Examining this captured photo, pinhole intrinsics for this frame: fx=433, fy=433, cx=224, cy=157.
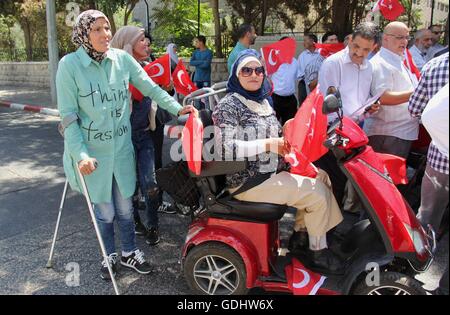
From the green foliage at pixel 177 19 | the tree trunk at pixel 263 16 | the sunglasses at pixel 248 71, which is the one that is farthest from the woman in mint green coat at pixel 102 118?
the green foliage at pixel 177 19

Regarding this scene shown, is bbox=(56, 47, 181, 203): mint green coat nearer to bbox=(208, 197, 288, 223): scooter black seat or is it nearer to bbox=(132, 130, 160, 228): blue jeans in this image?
bbox=(132, 130, 160, 228): blue jeans

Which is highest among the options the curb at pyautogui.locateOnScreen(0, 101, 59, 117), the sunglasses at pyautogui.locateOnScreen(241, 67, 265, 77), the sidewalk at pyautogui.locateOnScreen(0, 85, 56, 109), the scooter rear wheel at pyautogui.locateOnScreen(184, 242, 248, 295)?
the sunglasses at pyautogui.locateOnScreen(241, 67, 265, 77)

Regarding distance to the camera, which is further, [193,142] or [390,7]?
[390,7]

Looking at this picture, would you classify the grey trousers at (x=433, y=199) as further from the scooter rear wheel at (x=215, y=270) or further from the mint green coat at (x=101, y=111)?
the mint green coat at (x=101, y=111)

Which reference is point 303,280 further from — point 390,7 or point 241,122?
point 390,7

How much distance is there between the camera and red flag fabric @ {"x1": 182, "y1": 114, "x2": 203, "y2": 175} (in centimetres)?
245

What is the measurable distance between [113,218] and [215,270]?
89 cm

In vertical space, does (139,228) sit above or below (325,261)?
below

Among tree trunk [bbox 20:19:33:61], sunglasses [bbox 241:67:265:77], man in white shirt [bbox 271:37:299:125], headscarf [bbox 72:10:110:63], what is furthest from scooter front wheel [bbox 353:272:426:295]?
tree trunk [bbox 20:19:33:61]

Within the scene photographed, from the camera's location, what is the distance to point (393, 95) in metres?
3.39

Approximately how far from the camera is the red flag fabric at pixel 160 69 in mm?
3732

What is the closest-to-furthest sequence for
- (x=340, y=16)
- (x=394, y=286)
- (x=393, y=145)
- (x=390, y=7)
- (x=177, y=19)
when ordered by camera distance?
(x=394, y=286)
(x=393, y=145)
(x=390, y=7)
(x=340, y=16)
(x=177, y=19)

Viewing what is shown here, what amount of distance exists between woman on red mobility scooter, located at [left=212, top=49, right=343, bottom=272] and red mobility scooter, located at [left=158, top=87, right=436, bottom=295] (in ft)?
0.22

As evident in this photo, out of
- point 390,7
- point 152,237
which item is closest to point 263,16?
point 390,7
